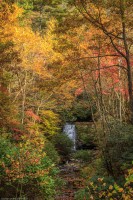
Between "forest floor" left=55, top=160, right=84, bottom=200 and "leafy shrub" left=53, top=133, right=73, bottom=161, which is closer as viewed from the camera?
"forest floor" left=55, top=160, right=84, bottom=200

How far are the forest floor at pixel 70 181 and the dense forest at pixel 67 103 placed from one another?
0.13 feet

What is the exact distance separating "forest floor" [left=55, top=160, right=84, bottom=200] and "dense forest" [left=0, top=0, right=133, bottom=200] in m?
0.04

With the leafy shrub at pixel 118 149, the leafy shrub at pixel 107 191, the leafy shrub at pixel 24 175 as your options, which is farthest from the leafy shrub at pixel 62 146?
the leafy shrub at pixel 107 191

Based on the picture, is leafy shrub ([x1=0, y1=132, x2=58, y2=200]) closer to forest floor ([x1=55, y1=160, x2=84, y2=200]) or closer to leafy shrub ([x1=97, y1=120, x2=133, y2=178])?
forest floor ([x1=55, y1=160, x2=84, y2=200])

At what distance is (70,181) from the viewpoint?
1188 cm

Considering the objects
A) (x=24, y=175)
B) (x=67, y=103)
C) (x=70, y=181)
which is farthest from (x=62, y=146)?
(x=24, y=175)

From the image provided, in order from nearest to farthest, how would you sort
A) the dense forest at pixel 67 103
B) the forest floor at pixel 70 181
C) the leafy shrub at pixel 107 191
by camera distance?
the leafy shrub at pixel 107 191 < the dense forest at pixel 67 103 < the forest floor at pixel 70 181

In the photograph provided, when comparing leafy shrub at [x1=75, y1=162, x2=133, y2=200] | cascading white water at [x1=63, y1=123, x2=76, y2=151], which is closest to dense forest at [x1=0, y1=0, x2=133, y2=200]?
leafy shrub at [x1=75, y1=162, x2=133, y2=200]

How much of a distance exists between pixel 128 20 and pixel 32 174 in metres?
4.84

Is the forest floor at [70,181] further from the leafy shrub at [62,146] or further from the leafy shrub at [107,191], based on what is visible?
the leafy shrub at [107,191]

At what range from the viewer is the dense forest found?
6.48 metres

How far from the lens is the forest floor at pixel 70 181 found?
30.7 ft

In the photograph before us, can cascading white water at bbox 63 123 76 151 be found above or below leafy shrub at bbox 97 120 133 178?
below

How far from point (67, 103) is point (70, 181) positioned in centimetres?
884
